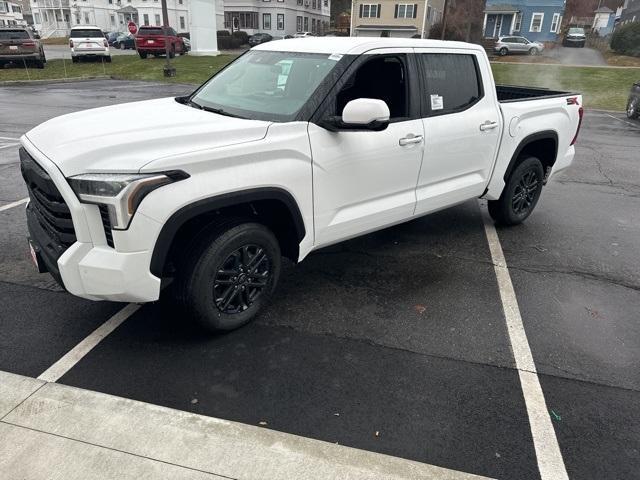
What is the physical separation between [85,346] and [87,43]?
26.3 metres

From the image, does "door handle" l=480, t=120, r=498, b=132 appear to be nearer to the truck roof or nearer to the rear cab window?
the truck roof

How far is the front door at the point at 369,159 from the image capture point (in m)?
3.53

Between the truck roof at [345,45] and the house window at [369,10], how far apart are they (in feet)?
178

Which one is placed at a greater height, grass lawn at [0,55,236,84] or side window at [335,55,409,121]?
side window at [335,55,409,121]

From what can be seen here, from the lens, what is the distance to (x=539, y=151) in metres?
5.72

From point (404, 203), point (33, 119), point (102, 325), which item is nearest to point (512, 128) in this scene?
point (404, 203)

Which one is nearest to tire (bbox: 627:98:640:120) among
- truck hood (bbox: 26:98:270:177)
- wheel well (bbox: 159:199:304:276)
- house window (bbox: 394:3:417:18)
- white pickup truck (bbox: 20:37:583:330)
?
white pickup truck (bbox: 20:37:583:330)

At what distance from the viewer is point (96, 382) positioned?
9.73 feet

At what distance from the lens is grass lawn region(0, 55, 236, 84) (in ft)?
69.5

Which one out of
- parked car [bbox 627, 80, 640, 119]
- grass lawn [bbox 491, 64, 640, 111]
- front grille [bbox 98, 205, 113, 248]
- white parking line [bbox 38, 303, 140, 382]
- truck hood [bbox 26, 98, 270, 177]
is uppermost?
truck hood [bbox 26, 98, 270, 177]

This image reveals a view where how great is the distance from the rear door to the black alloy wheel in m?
1.60

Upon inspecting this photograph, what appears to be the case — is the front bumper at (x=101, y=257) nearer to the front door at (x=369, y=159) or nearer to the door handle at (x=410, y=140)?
the front door at (x=369, y=159)

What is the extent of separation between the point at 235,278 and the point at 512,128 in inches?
128

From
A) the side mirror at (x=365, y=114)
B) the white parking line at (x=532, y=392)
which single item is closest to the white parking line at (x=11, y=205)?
the side mirror at (x=365, y=114)
